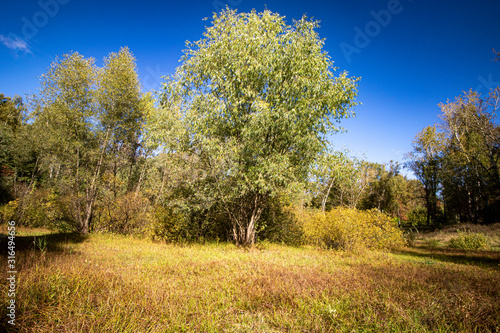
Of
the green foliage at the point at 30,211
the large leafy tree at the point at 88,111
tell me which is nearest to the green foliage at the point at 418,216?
the large leafy tree at the point at 88,111

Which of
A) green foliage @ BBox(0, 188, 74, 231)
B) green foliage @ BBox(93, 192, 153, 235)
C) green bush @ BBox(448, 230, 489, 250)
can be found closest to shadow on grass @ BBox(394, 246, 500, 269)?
green bush @ BBox(448, 230, 489, 250)

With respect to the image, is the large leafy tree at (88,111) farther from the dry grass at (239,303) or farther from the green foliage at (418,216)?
the green foliage at (418,216)

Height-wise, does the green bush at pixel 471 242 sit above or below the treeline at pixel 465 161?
below

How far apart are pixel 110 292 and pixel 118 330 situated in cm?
98

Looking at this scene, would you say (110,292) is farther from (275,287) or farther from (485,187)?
(485,187)

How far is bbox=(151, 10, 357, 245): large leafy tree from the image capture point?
8641mm

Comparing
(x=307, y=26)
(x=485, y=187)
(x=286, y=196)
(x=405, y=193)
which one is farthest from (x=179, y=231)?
(x=405, y=193)

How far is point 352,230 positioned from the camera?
10562 millimetres

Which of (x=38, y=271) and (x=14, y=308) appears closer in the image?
(x=14, y=308)

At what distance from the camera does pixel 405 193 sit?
47.9m

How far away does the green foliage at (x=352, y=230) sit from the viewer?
1062 centimetres

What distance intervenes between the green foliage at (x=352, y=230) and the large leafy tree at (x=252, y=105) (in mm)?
3358

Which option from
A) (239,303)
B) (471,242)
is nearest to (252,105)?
(239,303)

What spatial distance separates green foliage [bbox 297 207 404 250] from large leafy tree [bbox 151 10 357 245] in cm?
336
